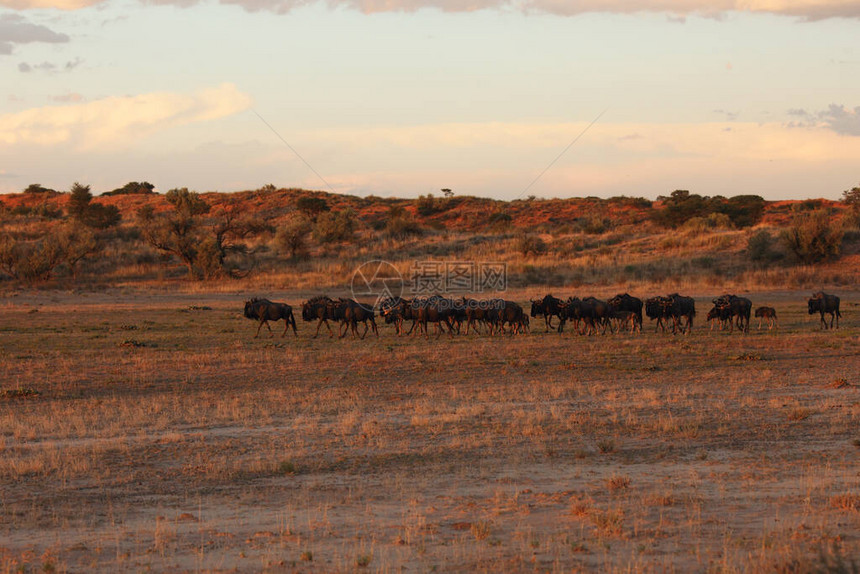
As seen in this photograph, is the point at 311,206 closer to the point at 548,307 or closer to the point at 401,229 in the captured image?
the point at 401,229

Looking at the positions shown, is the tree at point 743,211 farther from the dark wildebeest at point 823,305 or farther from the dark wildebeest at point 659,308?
the dark wildebeest at point 659,308

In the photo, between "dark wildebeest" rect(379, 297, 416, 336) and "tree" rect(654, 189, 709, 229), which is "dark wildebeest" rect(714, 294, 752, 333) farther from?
"tree" rect(654, 189, 709, 229)

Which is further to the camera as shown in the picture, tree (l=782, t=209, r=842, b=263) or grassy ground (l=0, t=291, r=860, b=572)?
tree (l=782, t=209, r=842, b=263)

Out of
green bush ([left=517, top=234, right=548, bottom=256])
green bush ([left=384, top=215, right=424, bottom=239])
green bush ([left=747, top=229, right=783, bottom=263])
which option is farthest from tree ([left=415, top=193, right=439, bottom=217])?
green bush ([left=747, top=229, right=783, bottom=263])

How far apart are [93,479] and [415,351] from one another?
12645 millimetres

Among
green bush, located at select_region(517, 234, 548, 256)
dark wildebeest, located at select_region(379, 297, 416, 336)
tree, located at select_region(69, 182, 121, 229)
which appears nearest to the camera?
dark wildebeest, located at select_region(379, 297, 416, 336)

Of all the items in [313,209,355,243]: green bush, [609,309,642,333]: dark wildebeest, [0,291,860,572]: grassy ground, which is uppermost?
[313,209,355,243]: green bush

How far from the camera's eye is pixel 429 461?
10.8 metres

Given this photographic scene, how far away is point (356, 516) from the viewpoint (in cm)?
854

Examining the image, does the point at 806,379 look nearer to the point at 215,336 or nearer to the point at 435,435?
the point at 435,435

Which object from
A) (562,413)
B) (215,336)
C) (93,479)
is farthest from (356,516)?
(215,336)

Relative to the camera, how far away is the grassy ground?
24.7 feet

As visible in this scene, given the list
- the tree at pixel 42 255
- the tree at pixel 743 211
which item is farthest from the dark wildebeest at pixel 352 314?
the tree at pixel 743 211

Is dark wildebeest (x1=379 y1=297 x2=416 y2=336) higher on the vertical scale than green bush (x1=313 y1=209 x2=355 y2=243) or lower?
lower
